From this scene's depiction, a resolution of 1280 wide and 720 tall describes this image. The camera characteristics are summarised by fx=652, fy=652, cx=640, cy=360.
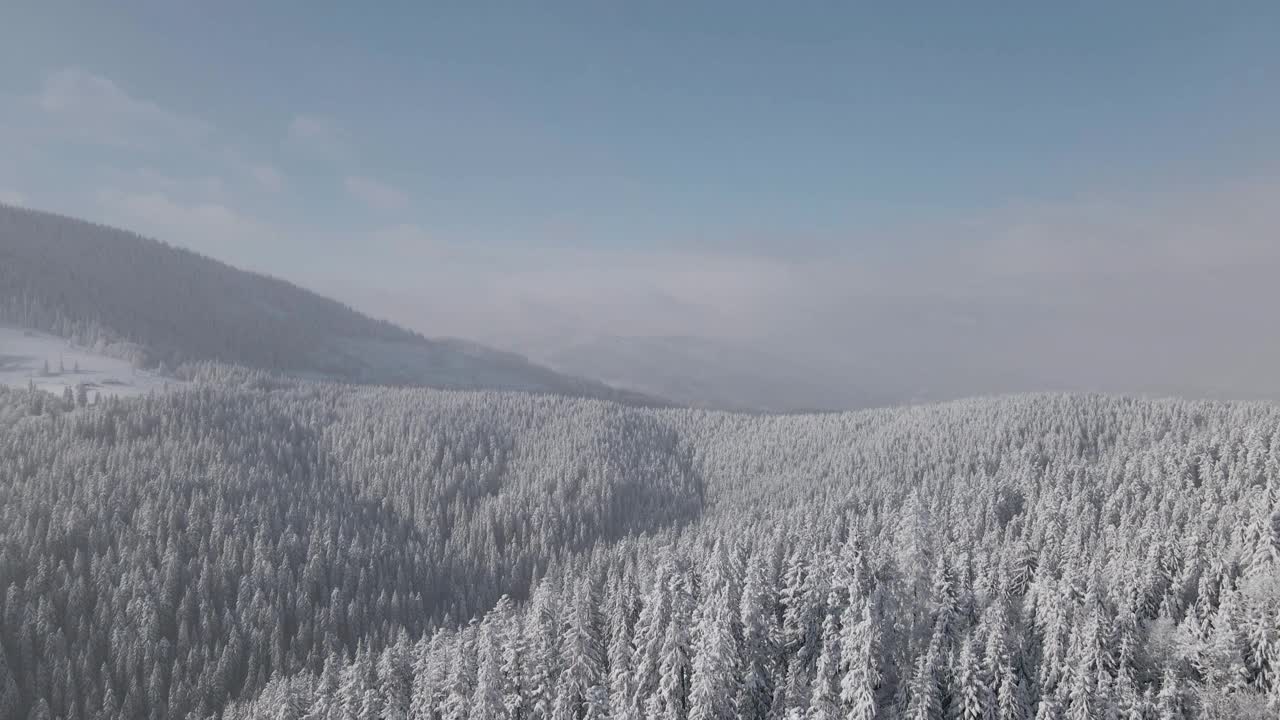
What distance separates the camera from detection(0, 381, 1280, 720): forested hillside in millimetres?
53656

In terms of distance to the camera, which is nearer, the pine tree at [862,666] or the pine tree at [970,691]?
the pine tree at [862,666]

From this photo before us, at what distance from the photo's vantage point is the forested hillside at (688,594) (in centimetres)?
5366

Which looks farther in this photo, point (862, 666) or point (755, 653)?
point (755, 653)

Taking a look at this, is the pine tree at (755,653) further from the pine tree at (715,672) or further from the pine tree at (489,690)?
the pine tree at (489,690)

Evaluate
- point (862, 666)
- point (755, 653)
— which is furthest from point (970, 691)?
point (755, 653)

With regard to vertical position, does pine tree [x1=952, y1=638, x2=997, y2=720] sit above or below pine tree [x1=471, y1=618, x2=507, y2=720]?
above

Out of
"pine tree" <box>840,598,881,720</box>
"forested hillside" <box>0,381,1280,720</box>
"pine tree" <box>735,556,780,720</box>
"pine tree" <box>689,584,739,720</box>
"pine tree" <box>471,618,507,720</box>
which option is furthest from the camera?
"pine tree" <box>471,618,507,720</box>

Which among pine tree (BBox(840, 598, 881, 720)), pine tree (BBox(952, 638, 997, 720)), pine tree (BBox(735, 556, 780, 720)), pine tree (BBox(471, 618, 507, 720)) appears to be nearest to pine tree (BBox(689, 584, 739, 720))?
pine tree (BBox(735, 556, 780, 720))

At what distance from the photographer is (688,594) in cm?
5459

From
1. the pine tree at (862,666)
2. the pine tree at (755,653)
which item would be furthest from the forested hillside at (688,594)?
the pine tree at (755,653)

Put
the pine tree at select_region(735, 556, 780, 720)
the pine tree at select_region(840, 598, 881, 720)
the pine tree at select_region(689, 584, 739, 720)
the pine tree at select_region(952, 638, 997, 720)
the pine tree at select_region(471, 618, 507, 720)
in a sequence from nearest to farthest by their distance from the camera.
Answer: the pine tree at select_region(840, 598, 881, 720) < the pine tree at select_region(689, 584, 739, 720) < the pine tree at select_region(952, 638, 997, 720) < the pine tree at select_region(735, 556, 780, 720) < the pine tree at select_region(471, 618, 507, 720)

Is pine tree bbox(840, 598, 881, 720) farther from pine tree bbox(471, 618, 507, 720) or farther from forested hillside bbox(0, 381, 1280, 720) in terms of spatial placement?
pine tree bbox(471, 618, 507, 720)

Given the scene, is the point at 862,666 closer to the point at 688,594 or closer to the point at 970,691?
the point at 970,691

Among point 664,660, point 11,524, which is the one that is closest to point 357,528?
point 11,524
